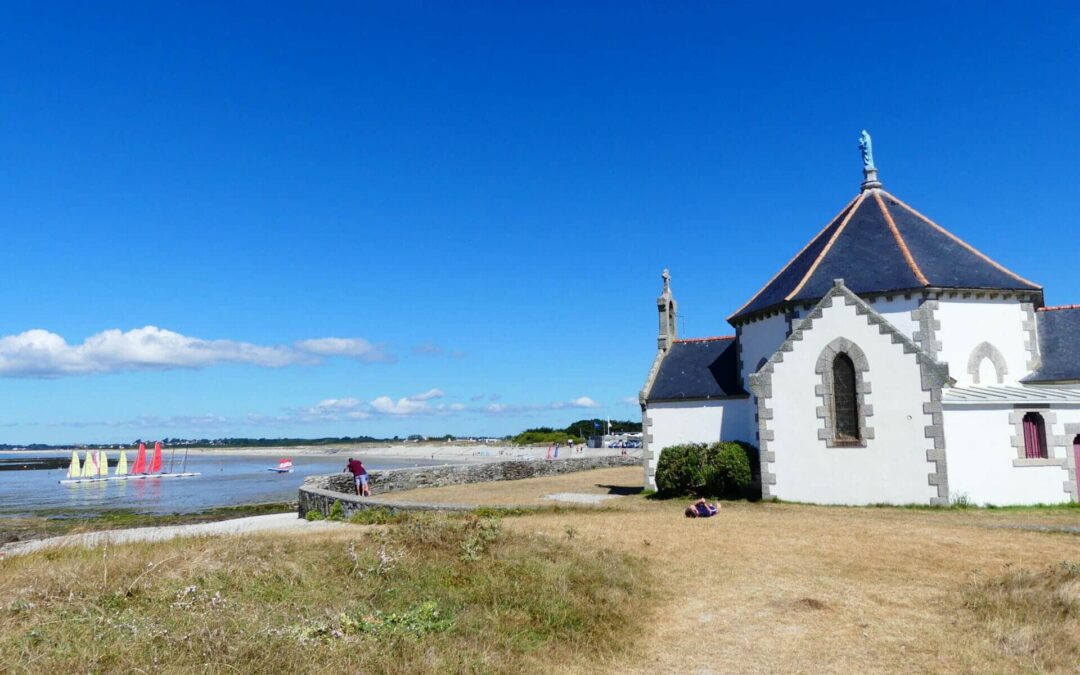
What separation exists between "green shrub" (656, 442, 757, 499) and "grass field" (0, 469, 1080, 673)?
6.64 meters

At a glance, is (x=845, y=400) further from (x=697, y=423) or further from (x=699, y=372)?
(x=699, y=372)

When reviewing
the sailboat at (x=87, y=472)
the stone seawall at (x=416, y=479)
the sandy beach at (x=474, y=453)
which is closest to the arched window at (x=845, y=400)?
the stone seawall at (x=416, y=479)

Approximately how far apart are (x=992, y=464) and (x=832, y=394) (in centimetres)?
404

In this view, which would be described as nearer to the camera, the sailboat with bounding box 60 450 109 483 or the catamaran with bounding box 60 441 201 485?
the sailboat with bounding box 60 450 109 483

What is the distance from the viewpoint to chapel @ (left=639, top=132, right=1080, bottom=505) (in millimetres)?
17141

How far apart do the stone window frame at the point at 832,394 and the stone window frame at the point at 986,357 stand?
12.8 feet

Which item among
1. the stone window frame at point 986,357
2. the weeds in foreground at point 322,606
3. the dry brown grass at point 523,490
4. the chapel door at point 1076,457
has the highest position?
the stone window frame at point 986,357

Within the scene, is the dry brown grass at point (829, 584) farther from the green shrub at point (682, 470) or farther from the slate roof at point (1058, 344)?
the slate roof at point (1058, 344)

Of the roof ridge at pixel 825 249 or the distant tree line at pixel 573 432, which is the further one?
the distant tree line at pixel 573 432

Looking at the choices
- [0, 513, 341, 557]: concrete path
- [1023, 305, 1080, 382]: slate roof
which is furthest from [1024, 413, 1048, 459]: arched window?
[0, 513, 341, 557]: concrete path

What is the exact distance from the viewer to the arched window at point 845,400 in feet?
59.8

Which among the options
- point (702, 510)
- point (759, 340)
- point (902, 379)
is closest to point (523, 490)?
point (759, 340)

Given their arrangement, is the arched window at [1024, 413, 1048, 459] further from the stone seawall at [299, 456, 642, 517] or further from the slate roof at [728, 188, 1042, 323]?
the stone seawall at [299, 456, 642, 517]

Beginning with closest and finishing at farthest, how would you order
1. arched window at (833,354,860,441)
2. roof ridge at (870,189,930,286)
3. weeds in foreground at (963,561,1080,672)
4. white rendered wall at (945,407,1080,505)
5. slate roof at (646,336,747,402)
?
1. weeds in foreground at (963,561,1080,672)
2. white rendered wall at (945,407,1080,505)
3. arched window at (833,354,860,441)
4. roof ridge at (870,189,930,286)
5. slate roof at (646,336,747,402)
